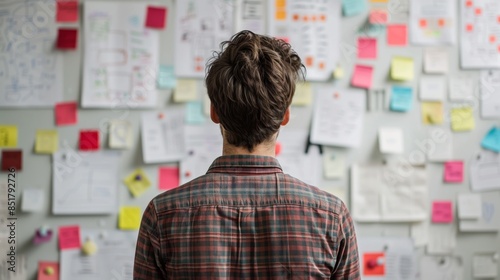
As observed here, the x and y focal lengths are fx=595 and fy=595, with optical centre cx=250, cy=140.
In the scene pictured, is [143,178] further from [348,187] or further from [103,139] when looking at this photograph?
[348,187]

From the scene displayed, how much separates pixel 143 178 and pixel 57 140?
0.36 m

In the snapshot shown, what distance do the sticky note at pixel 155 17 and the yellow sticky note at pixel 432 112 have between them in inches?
42.6

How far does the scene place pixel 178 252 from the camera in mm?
1055

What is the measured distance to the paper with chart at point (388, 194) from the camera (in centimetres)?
235

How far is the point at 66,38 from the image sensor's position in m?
2.27

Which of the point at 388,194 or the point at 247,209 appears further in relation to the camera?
the point at 388,194

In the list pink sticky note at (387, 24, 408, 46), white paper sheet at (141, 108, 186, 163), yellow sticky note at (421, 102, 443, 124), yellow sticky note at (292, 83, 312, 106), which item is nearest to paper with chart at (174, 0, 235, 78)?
white paper sheet at (141, 108, 186, 163)

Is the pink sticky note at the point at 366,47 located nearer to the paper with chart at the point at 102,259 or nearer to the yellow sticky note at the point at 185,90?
the yellow sticky note at the point at 185,90

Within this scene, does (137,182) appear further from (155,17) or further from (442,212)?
(442,212)

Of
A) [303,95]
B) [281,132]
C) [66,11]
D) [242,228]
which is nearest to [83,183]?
[66,11]

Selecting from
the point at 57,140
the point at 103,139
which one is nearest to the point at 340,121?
the point at 103,139

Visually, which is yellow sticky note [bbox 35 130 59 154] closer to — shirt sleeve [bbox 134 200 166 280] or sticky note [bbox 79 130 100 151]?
sticky note [bbox 79 130 100 151]

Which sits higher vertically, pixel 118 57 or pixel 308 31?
pixel 308 31

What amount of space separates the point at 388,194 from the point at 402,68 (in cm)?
50
